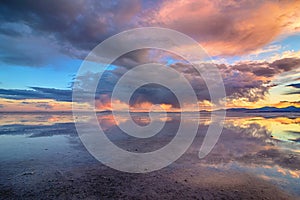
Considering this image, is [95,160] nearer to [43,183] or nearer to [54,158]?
[54,158]

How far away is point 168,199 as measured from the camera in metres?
5.94

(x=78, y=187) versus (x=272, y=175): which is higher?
(x=272, y=175)

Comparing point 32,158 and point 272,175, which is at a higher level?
point 272,175

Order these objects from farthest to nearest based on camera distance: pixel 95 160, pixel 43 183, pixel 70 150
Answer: pixel 70 150 → pixel 95 160 → pixel 43 183

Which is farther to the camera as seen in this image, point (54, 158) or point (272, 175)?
point (54, 158)

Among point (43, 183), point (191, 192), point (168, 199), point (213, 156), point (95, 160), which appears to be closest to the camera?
point (168, 199)

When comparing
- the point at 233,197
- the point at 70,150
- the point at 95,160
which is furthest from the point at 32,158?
the point at 233,197

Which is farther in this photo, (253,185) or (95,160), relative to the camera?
(95,160)

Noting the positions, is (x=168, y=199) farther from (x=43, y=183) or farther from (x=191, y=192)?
(x=43, y=183)

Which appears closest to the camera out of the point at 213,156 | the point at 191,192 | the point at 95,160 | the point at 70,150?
the point at 191,192

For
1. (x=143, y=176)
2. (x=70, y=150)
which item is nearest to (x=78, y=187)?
(x=143, y=176)

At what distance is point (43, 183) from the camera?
22.8 ft

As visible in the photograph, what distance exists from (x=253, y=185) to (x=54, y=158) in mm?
9888

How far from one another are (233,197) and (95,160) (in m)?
6.99
